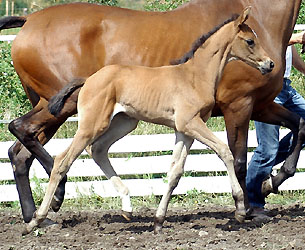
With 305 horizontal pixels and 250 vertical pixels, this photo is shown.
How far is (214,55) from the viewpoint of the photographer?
589 cm

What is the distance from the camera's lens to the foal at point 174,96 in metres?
5.63

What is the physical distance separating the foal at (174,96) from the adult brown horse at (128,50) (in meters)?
0.42

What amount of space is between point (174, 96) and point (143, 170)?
7.93ft

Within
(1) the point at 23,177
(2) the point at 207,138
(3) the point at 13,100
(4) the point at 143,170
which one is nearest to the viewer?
(2) the point at 207,138

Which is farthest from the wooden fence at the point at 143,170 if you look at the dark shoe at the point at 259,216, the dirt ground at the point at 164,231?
the dark shoe at the point at 259,216

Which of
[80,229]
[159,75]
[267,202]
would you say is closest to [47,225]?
[80,229]

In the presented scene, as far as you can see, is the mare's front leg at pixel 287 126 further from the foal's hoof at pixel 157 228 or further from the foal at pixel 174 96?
the foal's hoof at pixel 157 228

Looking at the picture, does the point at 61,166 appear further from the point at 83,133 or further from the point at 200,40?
the point at 200,40

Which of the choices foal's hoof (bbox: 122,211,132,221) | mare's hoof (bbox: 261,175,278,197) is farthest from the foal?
mare's hoof (bbox: 261,175,278,197)

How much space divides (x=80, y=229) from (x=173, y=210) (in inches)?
51.9

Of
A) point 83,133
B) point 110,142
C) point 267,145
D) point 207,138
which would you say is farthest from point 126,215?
point 267,145

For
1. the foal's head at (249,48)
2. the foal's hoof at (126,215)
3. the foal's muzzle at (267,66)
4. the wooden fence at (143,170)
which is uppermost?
the foal's head at (249,48)

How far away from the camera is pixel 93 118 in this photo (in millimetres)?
5617

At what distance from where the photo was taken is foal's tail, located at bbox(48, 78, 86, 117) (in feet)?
19.2
